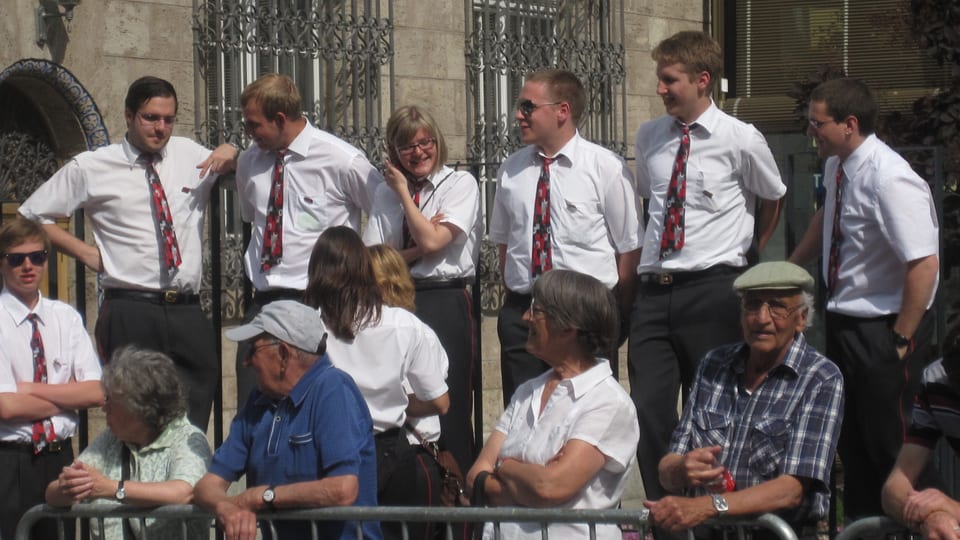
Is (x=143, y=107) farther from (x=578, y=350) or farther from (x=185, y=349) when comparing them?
(x=578, y=350)

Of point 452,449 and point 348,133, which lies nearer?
point 452,449

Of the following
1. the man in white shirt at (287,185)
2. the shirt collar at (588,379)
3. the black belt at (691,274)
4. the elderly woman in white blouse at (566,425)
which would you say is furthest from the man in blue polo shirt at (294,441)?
the black belt at (691,274)

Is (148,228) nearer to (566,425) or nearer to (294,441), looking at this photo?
(294,441)

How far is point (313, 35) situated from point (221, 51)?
0.82 metres

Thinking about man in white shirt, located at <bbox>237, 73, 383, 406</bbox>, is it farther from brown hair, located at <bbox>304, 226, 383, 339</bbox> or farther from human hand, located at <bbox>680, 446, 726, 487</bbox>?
human hand, located at <bbox>680, 446, 726, 487</bbox>

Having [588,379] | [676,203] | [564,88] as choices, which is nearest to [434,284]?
[564,88]

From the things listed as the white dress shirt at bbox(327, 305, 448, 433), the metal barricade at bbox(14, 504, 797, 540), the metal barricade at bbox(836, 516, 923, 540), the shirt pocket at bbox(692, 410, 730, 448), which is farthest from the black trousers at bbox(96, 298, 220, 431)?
the metal barricade at bbox(836, 516, 923, 540)

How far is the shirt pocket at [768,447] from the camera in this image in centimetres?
541

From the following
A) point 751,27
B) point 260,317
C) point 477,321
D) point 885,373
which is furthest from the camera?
point 751,27

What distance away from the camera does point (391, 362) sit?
20.2 ft

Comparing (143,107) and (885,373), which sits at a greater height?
(143,107)

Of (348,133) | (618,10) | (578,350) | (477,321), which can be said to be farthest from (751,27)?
(578,350)

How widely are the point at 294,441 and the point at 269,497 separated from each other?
20cm

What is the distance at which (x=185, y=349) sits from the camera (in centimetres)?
741
